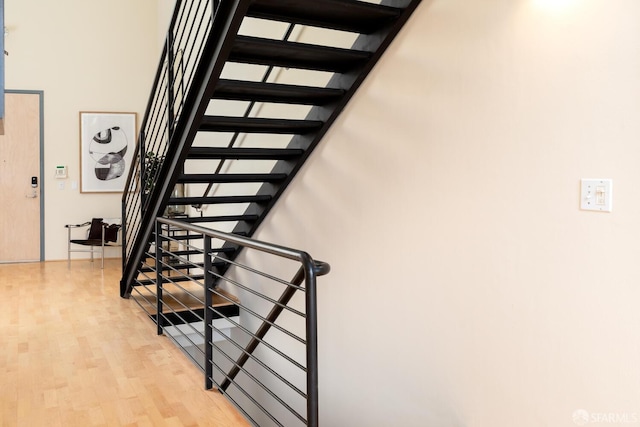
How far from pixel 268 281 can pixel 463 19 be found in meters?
2.76

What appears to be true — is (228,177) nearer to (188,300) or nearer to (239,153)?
(239,153)

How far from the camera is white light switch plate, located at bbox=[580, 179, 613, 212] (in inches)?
78.4

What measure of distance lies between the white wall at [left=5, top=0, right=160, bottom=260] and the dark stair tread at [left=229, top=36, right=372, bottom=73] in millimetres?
5427

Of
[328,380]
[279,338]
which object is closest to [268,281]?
[279,338]

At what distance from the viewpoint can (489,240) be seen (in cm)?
251

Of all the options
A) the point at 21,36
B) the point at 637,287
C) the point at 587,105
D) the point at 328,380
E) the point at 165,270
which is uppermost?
the point at 21,36

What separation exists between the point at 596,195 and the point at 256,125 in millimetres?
2145

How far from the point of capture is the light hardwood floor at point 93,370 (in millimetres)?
A: 2854

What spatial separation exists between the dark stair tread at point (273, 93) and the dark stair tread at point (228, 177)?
75cm

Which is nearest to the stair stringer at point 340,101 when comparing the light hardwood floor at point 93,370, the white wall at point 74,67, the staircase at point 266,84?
the staircase at point 266,84

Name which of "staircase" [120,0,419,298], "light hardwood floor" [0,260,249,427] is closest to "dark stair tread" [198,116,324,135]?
"staircase" [120,0,419,298]

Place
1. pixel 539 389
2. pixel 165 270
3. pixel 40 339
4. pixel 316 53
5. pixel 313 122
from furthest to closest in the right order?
pixel 165 270, pixel 40 339, pixel 313 122, pixel 316 53, pixel 539 389

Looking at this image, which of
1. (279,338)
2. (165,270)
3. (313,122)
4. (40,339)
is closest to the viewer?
(313,122)

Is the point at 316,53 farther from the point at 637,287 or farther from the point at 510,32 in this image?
the point at 637,287
